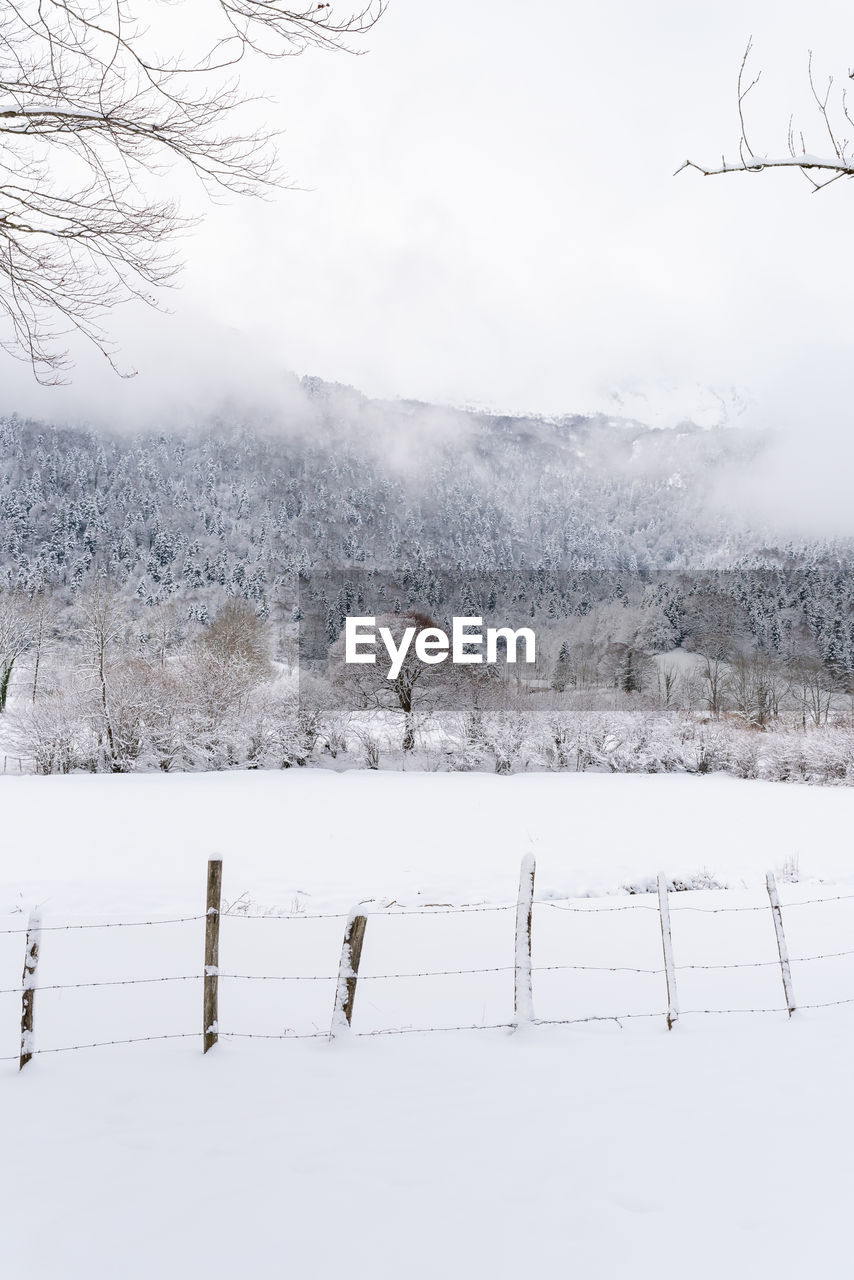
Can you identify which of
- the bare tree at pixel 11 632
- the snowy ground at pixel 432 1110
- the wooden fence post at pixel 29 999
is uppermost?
the bare tree at pixel 11 632

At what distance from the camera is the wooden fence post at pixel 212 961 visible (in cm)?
441

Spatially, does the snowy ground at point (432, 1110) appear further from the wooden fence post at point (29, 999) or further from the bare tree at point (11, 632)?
the bare tree at point (11, 632)

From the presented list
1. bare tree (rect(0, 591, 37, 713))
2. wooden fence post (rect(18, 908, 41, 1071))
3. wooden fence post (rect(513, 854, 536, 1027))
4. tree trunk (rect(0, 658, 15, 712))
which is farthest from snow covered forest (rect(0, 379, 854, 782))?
wooden fence post (rect(513, 854, 536, 1027))

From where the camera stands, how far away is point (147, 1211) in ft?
9.05

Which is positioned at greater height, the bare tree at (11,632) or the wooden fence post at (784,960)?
the bare tree at (11,632)

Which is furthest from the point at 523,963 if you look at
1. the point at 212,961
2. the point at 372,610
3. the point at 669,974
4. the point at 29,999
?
the point at 372,610

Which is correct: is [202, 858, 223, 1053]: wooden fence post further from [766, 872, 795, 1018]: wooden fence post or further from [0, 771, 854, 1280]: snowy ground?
[766, 872, 795, 1018]: wooden fence post

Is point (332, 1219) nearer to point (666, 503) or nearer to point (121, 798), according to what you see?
point (121, 798)

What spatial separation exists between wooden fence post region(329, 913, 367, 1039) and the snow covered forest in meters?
23.7

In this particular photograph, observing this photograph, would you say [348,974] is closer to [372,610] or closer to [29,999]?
[29,999]

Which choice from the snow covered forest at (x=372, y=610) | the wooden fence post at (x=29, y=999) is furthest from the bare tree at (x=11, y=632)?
the wooden fence post at (x=29, y=999)

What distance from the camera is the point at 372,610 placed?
246 feet

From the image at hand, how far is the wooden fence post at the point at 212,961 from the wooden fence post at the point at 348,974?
2.67ft

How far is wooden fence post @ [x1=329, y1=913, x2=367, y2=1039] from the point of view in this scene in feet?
15.2
